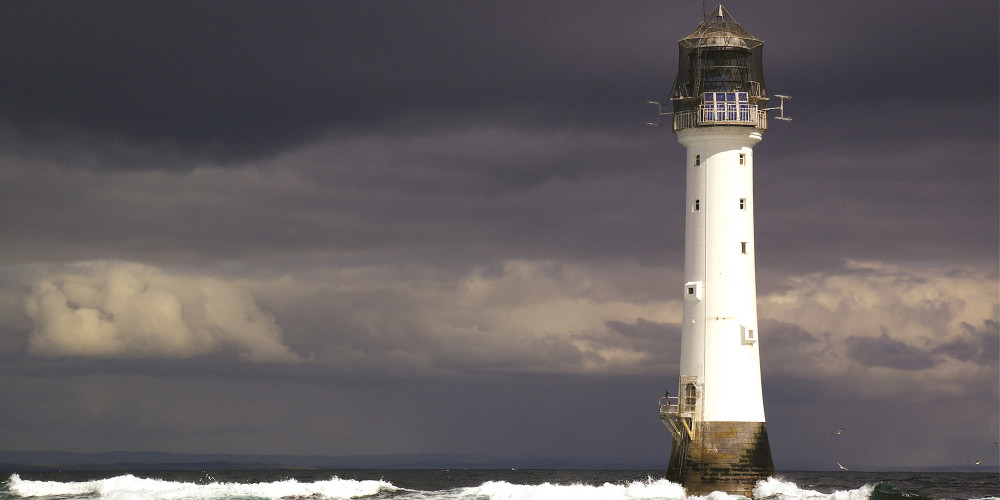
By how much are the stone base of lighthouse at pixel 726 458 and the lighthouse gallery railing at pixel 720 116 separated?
41.5ft

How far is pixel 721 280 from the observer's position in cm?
6109

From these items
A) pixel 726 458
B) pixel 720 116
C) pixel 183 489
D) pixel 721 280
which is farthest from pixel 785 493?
pixel 183 489

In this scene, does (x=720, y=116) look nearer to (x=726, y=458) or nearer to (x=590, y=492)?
(x=726, y=458)

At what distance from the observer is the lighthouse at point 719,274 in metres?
60.2

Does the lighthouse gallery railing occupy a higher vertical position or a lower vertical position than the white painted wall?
higher

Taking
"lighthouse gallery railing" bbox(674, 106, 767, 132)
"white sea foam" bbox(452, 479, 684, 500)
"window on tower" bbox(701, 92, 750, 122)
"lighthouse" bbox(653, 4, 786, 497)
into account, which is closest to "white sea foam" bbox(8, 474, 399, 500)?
"white sea foam" bbox(452, 479, 684, 500)

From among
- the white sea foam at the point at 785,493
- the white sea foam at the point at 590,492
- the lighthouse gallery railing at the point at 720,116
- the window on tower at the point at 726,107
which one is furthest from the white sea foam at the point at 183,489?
the window on tower at the point at 726,107

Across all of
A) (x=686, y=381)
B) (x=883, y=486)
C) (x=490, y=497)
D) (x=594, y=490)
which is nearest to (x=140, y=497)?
(x=490, y=497)

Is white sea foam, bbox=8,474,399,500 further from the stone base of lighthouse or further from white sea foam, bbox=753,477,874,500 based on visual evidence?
white sea foam, bbox=753,477,874,500

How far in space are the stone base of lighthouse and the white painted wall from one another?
48 cm

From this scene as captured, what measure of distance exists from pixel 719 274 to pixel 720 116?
267 inches

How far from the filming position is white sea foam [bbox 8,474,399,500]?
227 ft

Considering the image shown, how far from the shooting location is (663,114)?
63781 mm

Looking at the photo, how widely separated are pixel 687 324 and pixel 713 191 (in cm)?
572
